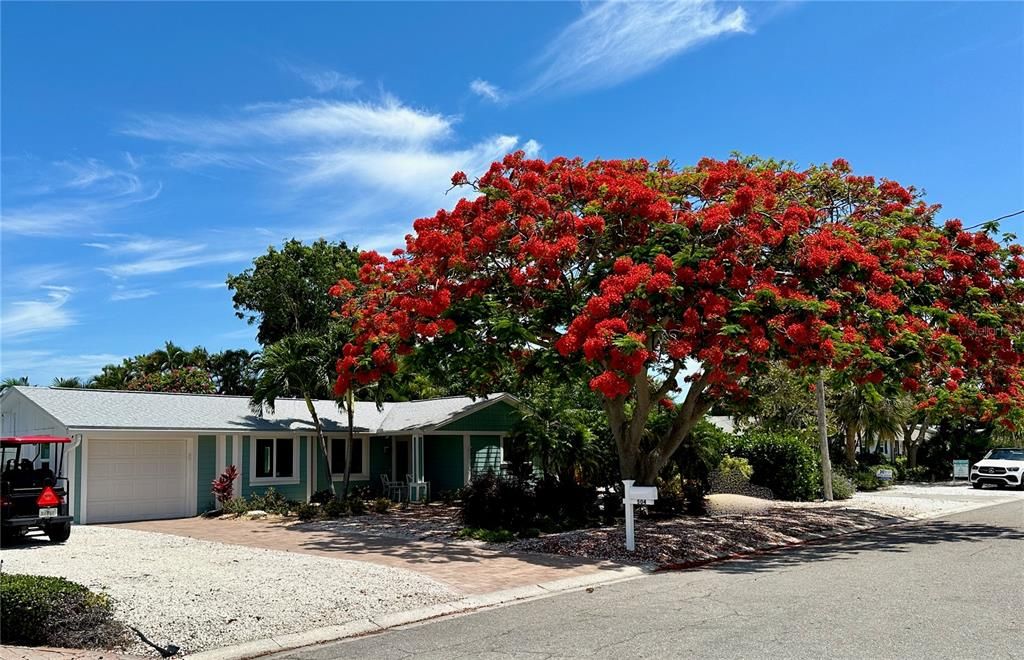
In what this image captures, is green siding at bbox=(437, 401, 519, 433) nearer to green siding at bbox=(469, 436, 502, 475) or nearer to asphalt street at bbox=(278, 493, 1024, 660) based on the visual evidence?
green siding at bbox=(469, 436, 502, 475)

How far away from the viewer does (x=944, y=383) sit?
20.4 meters

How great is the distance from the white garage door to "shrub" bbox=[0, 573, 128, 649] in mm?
13360

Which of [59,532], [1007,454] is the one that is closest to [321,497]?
[59,532]

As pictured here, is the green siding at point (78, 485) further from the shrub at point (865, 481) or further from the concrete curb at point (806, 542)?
the shrub at point (865, 481)

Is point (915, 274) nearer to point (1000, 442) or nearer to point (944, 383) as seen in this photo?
point (944, 383)

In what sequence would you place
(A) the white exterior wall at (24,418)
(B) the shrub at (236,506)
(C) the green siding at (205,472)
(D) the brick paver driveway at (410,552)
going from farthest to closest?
(C) the green siding at (205,472) < (B) the shrub at (236,506) < (A) the white exterior wall at (24,418) < (D) the brick paver driveway at (410,552)

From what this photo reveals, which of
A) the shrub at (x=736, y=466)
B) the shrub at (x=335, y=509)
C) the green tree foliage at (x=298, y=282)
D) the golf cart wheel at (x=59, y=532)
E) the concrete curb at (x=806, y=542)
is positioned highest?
the green tree foliage at (x=298, y=282)

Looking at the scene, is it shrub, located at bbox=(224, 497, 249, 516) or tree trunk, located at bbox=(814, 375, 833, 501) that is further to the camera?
tree trunk, located at bbox=(814, 375, 833, 501)

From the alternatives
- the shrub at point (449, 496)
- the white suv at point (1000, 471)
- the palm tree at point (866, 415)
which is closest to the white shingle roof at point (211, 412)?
the shrub at point (449, 496)

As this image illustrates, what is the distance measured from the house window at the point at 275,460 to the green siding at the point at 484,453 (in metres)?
5.38

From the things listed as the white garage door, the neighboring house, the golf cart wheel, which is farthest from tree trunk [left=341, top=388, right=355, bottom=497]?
the golf cart wheel

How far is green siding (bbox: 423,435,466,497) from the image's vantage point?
26.1 metres

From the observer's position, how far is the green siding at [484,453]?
26359mm

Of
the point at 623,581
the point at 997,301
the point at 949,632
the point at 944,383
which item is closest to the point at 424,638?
the point at 623,581
